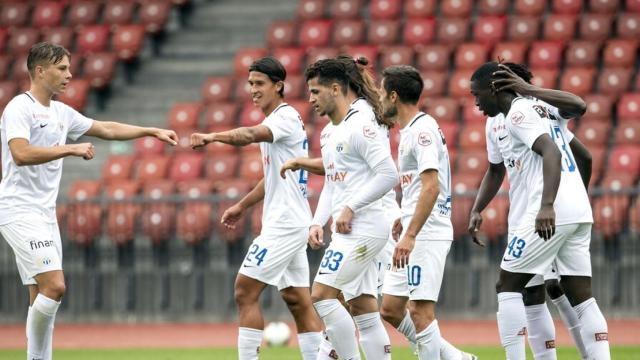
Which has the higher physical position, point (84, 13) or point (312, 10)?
point (84, 13)

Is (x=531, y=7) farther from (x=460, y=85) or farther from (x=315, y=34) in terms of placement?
(x=315, y=34)

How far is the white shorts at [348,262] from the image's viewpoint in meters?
8.60

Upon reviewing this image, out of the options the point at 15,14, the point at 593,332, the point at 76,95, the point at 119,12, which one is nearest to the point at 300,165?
the point at 593,332

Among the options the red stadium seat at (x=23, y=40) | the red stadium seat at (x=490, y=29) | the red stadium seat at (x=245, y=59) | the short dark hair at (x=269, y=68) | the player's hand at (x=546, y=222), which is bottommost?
the player's hand at (x=546, y=222)

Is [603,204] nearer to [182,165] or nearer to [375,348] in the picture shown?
[182,165]

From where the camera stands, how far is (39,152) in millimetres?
8820

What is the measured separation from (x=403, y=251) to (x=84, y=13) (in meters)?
16.6

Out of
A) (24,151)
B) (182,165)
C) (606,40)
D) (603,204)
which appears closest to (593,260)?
(603,204)

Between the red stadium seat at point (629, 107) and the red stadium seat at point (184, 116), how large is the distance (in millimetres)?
6705

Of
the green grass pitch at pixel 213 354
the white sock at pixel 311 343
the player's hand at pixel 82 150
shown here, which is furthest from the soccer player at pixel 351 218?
the green grass pitch at pixel 213 354

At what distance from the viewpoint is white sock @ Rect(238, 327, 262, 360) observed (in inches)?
352

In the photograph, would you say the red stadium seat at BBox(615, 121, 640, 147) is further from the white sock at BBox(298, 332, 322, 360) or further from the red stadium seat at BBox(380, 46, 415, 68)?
the white sock at BBox(298, 332, 322, 360)

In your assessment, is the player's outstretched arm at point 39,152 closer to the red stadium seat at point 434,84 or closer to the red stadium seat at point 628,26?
the red stadium seat at point 434,84

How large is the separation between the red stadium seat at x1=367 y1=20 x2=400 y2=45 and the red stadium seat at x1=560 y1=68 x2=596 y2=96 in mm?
3270
